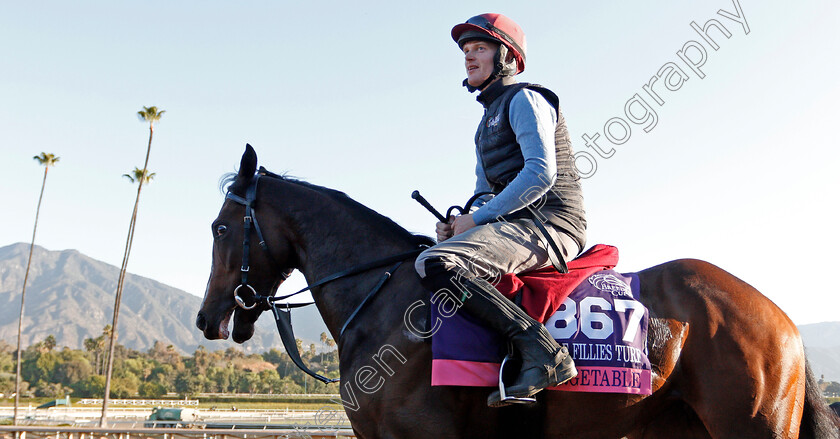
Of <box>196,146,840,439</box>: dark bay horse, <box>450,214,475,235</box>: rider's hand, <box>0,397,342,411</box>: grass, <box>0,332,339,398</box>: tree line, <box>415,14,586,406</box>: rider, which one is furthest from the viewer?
<box>0,332,339,398</box>: tree line

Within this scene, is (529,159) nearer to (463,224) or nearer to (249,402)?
(463,224)

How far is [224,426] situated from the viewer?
45.6 meters

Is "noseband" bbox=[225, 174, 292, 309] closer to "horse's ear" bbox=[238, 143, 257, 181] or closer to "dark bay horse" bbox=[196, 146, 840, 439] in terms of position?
"horse's ear" bbox=[238, 143, 257, 181]

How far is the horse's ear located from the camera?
14.6ft

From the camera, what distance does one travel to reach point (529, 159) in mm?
3758

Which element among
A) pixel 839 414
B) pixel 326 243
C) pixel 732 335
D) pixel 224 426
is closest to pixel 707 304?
pixel 732 335

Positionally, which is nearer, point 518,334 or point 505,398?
point 505,398

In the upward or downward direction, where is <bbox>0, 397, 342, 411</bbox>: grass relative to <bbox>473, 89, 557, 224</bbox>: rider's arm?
downward

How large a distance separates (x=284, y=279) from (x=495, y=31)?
2.24 m

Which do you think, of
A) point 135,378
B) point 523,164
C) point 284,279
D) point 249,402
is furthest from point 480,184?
point 135,378

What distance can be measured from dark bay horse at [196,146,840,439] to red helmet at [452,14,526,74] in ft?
5.31

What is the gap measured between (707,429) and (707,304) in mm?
713

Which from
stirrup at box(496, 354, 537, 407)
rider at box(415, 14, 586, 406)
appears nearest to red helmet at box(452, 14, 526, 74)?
rider at box(415, 14, 586, 406)

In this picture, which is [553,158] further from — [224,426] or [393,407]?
[224,426]
